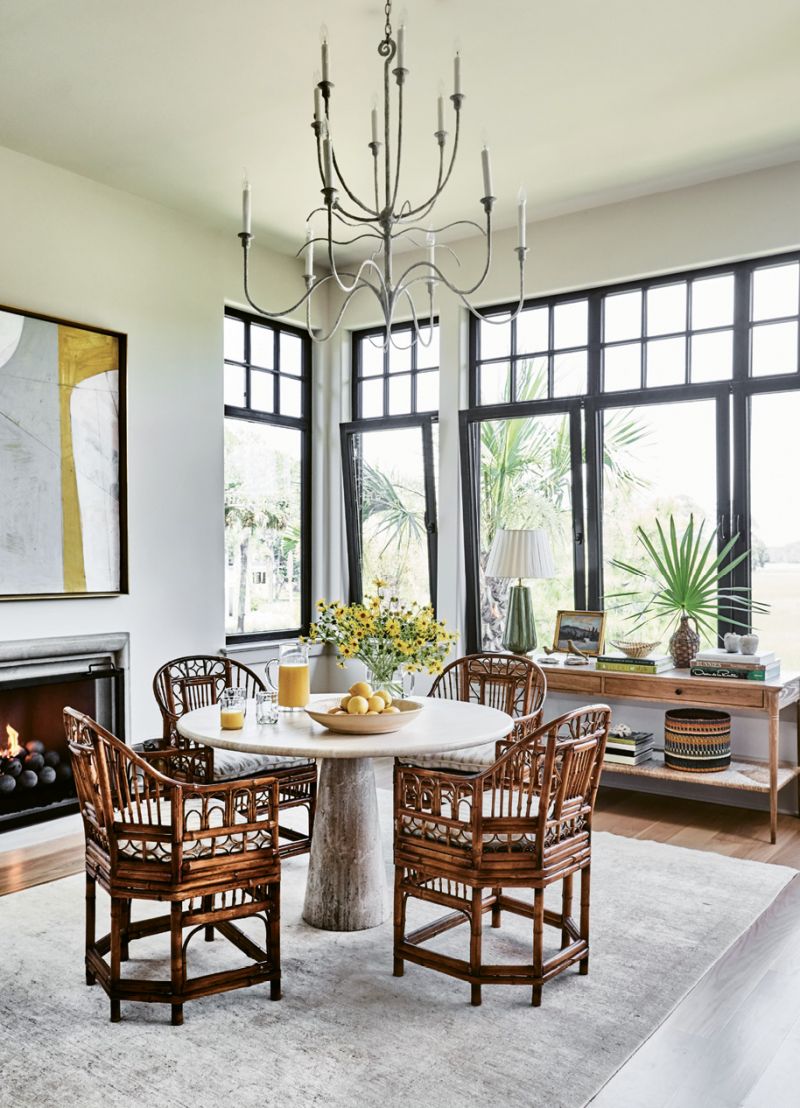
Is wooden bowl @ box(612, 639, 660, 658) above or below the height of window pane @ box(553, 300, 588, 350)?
below

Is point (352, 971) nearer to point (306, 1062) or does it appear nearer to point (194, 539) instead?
point (306, 1062)

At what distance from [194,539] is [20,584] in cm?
109

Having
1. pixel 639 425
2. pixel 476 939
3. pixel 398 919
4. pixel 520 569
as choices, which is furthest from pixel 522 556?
pixel 476 939

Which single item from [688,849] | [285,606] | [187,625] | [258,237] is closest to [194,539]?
[187,625]


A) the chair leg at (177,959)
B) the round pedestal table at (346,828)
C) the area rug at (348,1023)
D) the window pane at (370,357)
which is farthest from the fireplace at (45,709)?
the window pane at (370,357)

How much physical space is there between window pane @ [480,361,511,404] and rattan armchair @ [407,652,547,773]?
1.80 metres

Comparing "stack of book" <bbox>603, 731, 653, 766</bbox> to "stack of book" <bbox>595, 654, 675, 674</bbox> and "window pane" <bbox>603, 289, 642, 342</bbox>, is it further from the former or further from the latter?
"window pane" <bbox>603, 289, 642, 342</bbox>

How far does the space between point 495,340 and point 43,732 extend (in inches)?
132

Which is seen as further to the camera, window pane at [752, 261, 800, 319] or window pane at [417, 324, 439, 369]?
window pane at [417, 324, 439, 369]

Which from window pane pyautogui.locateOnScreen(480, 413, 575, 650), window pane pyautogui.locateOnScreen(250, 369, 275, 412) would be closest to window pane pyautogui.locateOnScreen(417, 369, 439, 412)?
window pane pyautogui.locateOnScreen(480, 413, 575, 650)

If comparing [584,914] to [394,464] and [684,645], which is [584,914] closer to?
[684,645]

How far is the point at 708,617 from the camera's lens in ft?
15.4

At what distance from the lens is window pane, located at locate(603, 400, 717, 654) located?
4711 mm

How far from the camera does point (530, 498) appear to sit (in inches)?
209
